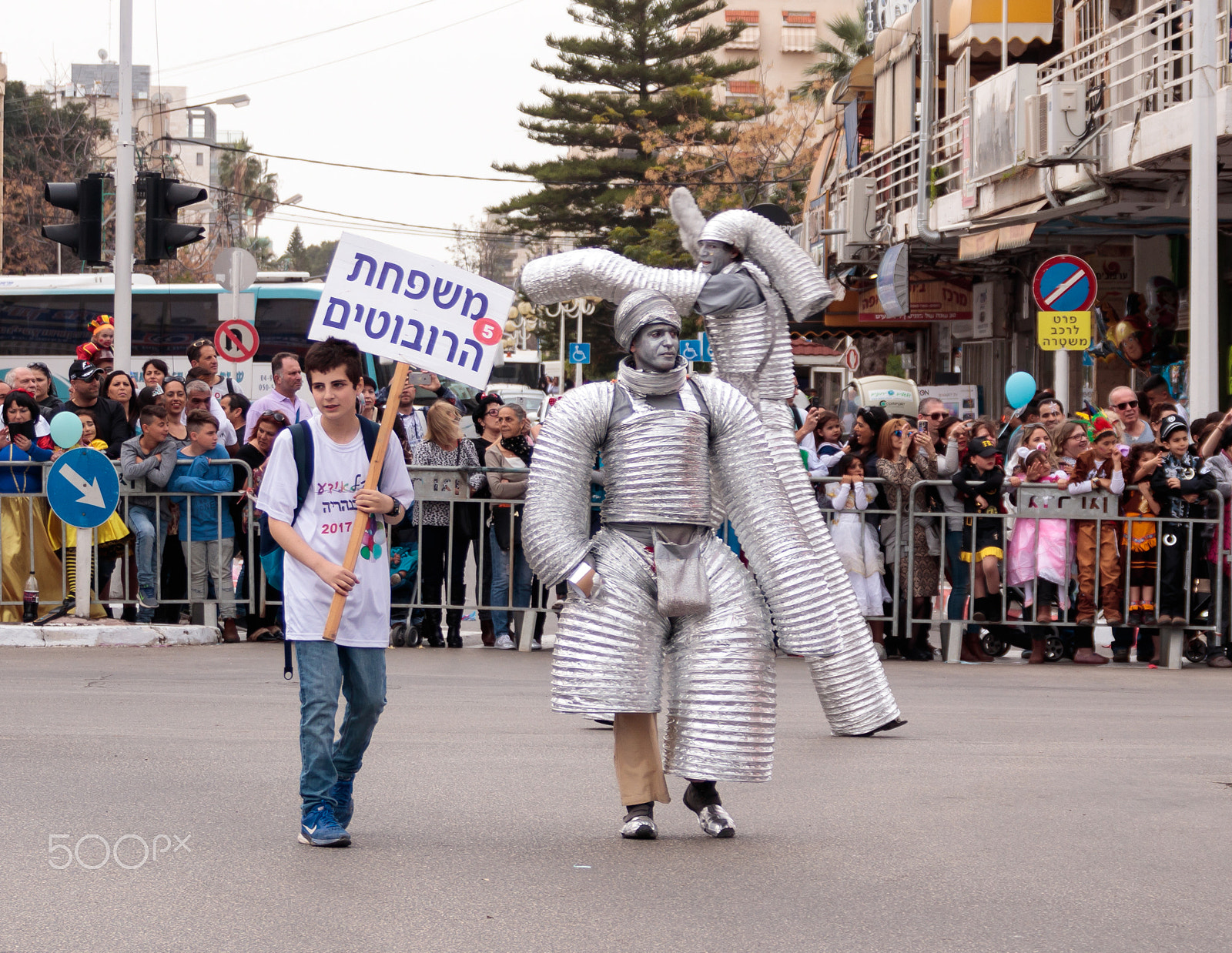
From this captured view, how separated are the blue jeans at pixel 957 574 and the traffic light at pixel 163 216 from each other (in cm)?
703

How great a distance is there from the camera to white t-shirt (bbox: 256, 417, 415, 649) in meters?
5.91

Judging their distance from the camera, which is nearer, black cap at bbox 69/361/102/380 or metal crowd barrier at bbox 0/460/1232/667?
metal crowd barrier at bbox 0/460/1232/667

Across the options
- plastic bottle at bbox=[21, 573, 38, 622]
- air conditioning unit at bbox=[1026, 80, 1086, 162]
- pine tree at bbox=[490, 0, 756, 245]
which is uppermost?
pine tree at bbox=[490, 0, 756, 245]

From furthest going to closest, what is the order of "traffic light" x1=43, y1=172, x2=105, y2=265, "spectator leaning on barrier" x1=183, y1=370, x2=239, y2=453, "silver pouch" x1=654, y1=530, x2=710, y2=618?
"traffic light" x1=43, y1=172, x2=105, y2=265, "spectator leaning on barrier" x1=183, y1=370, x2=239, y2=453, "silver pouch" x1=654, y1=530, x2=710, y2=618

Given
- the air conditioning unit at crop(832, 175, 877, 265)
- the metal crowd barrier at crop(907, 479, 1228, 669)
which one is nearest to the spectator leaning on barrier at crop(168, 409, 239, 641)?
the metal crowd barrier at crop(907, 479, 1228, 669)

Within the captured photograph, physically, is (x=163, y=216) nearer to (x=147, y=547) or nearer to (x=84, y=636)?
(x=147, y=547)

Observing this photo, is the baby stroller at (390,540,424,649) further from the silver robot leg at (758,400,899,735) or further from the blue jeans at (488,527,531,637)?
the silver robot leg at (758,400,899,735)

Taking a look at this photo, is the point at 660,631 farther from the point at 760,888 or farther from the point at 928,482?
the point at 928,482

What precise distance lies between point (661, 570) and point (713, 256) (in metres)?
2.85

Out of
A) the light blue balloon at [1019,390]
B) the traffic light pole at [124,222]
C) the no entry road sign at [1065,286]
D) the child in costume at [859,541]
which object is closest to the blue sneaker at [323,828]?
the child in costume at [859,541]

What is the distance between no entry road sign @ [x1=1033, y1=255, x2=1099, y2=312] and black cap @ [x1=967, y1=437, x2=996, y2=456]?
378 cm

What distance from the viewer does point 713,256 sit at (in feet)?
28.2

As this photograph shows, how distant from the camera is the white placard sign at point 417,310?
6320 millimetres

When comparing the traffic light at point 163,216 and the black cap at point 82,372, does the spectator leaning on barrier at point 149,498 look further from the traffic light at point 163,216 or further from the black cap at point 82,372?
the traffic light at point 163,216
